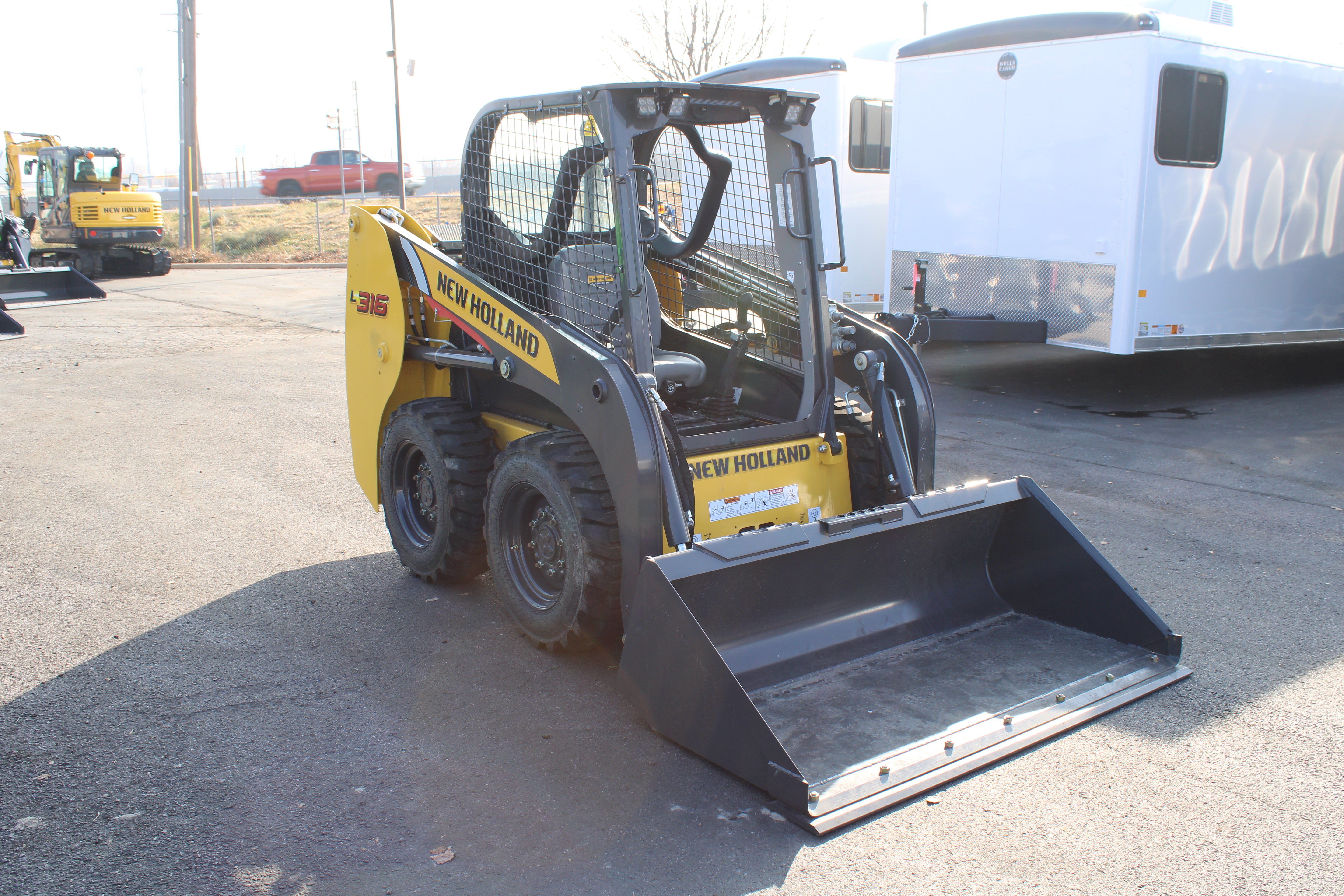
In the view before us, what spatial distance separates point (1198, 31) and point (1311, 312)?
326 cm

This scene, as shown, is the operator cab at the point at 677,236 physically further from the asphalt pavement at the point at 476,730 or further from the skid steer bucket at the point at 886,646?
the asphalt pavement at the point at 476,730

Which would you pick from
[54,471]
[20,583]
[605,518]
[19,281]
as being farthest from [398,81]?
[605,518]

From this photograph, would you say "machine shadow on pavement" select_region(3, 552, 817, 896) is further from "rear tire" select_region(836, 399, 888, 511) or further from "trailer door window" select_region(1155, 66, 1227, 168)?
"trailer door window" select_region(1155, 66, 1227, 168)

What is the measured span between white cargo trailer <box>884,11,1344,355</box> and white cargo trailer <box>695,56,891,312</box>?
1146 mm

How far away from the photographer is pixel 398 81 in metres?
26.1

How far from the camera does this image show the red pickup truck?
37.1m

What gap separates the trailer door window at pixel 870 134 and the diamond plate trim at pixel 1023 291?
164cm

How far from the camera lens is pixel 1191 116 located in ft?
29.1

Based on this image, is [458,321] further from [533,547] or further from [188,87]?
[188,87]

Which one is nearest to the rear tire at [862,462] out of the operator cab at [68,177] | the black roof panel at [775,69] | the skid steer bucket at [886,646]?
the skid steer bucket at [886,646]

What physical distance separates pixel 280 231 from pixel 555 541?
26.4 m

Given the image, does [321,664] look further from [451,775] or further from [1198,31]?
[1198,31]

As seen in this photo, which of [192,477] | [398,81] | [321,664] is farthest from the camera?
[398,81]

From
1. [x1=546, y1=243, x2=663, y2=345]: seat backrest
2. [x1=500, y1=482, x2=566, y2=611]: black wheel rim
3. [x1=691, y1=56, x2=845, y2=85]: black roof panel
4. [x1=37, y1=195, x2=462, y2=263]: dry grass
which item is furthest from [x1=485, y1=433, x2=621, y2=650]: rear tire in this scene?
[x1=37, y1=195, x2=462, y2=263]: dry grass
